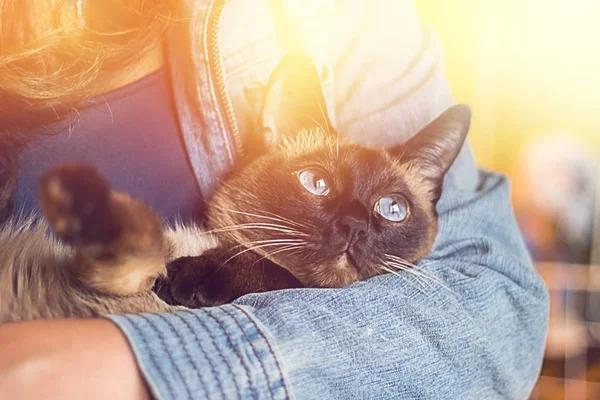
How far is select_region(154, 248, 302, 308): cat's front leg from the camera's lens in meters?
0.50

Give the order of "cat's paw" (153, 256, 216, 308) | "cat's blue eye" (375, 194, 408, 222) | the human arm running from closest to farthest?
the human arm < "cat's paw" (153, 256, 216, 308) < "cat's blue eye" (375, 194, 408, 222)

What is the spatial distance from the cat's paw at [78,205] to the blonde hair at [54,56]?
0.15 metres

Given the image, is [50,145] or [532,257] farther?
[532,257]

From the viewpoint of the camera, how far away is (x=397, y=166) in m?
0.64

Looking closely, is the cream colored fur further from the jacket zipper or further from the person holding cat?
the jacket zipper

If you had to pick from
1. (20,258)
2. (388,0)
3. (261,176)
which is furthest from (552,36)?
(20,258)

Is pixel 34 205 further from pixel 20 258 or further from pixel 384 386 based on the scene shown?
pixel 384 386

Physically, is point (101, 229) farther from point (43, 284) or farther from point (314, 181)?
point (314, 181)

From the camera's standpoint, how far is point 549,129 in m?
0.72

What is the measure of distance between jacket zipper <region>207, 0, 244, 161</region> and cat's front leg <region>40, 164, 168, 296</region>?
158 mm

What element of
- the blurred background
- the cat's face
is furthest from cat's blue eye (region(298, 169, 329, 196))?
the blurred background

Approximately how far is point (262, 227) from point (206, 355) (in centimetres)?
19

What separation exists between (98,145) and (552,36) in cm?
54

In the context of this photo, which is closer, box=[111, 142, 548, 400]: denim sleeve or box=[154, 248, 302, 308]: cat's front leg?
box=[111, 142, 548, 400]: denim sleeve
